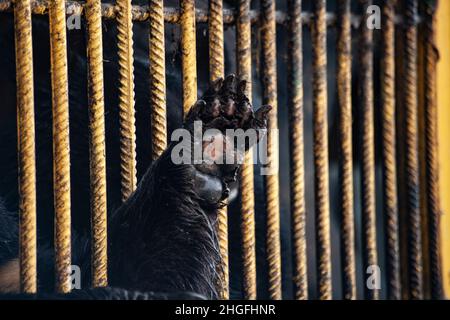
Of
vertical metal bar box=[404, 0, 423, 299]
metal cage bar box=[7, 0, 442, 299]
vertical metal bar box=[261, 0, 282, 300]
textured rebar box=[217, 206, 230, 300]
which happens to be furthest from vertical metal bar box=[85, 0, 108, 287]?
vertical metal bar box=[404, 0, 423, 299]

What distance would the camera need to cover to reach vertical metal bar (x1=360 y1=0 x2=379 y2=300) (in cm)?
229

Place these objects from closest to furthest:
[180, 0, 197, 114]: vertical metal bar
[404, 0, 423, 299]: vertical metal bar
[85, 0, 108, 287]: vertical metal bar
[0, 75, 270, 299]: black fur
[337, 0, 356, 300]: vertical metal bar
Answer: [0, 75, 270, 299]: black fur
[85, 0, 108, 287]: vertical metal bar
[180, 0, 197, 114]: vertical metal bar
[337, 0, 356, 300]: vertical metal bar
[404, 0, 423, 299]: vertical metal bar

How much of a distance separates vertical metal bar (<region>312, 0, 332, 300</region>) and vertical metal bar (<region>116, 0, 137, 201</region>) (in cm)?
51

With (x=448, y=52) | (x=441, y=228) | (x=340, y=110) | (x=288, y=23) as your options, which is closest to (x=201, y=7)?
(x=288, y=23)

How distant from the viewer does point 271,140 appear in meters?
2.13

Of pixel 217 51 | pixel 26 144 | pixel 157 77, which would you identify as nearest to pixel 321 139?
pixel 217 51

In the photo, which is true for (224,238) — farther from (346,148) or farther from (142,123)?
(346,148)

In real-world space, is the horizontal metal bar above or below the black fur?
above

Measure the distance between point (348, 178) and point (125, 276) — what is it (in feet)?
2.18

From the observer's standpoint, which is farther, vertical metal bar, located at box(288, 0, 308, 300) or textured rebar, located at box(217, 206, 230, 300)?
vertical metal bar, located at box(288, 0, 308, 300)

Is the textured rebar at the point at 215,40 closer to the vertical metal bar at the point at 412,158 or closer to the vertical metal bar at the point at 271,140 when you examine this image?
the vertical metal bar at the point at 271,140

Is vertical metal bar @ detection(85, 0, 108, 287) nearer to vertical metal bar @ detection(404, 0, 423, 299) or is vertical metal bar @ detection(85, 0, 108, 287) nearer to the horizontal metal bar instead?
the horizontal metal bar
